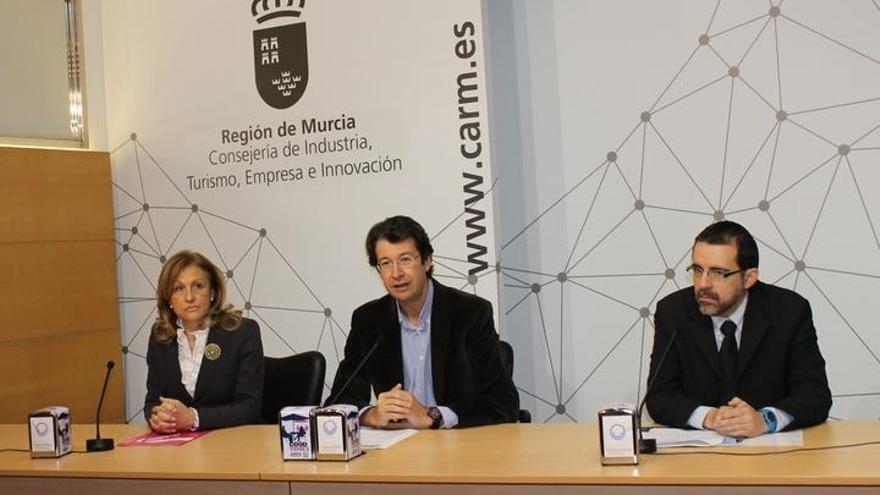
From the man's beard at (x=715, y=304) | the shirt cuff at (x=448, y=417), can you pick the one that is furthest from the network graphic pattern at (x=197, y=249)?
the man's beard at (x=715, y=304)

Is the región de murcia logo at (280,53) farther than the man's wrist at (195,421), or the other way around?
the región de murcia logo at (280,53)

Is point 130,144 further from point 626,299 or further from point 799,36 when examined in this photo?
point 799,36

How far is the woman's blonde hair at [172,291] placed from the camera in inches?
165

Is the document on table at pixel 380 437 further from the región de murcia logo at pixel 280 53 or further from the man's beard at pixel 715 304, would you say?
the región de murcia logo at pixel 280 53

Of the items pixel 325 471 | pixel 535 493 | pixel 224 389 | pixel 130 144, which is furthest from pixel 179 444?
pixel 130 144

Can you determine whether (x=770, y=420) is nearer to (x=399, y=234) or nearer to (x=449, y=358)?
(x=449, y=358)

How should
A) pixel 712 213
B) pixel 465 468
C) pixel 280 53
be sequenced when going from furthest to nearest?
pixel 280 53
pixel 712 213
pixel 465 468

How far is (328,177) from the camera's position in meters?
5.33

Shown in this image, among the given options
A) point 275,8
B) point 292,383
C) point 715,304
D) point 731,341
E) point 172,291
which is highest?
point 275,8

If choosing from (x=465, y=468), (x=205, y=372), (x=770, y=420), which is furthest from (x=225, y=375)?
(x=770, y=420)

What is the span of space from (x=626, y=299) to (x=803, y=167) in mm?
968

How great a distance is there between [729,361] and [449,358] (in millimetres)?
978

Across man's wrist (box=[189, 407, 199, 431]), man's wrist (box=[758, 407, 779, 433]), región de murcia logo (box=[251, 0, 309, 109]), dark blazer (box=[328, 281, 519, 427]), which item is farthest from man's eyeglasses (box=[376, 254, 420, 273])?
región de murcia logo (box=[251, 0, 309, 109])

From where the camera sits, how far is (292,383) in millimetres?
4207
